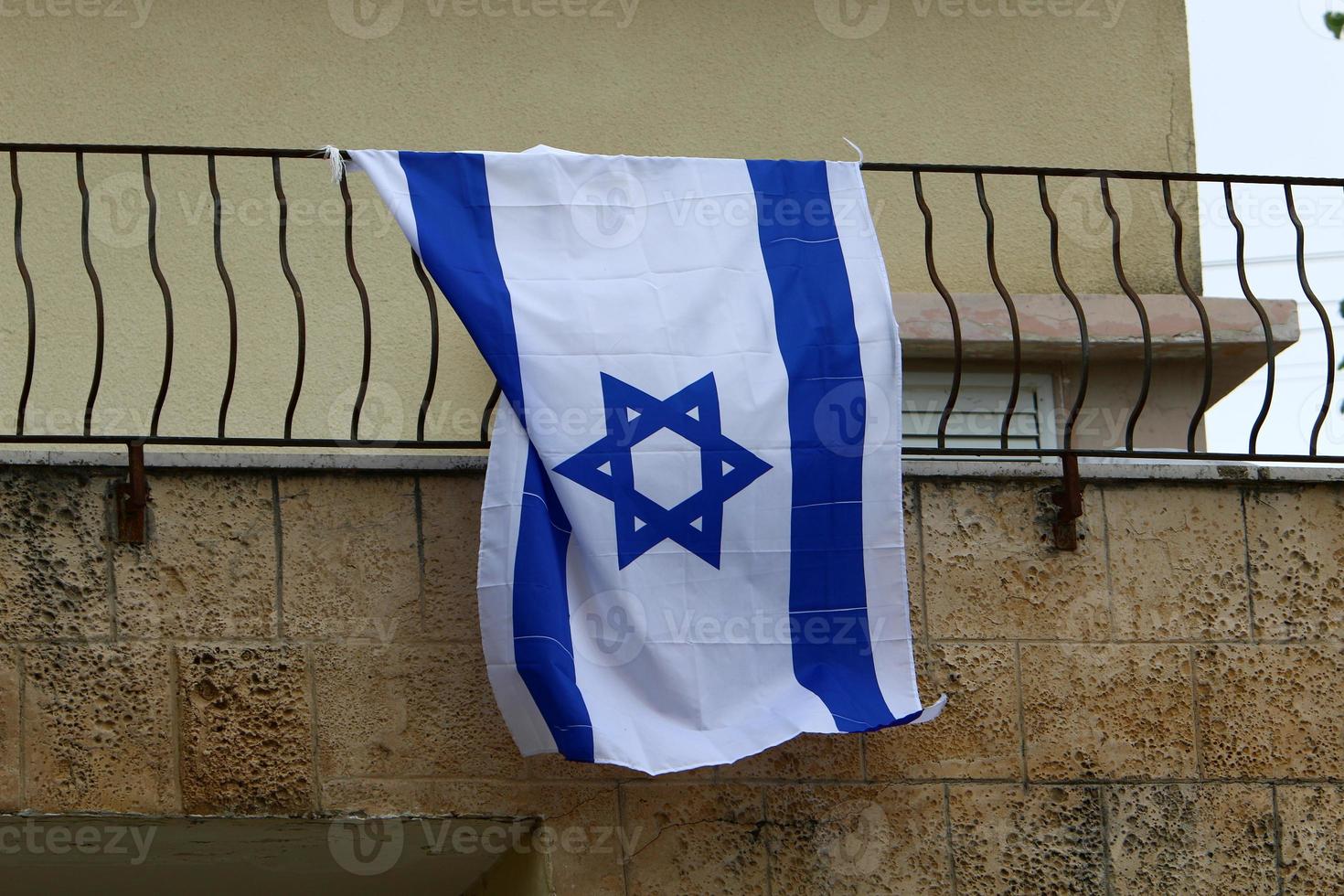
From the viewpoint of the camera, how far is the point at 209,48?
7000 millimetres

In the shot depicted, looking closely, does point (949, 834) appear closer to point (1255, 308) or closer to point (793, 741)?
point (793, 741)

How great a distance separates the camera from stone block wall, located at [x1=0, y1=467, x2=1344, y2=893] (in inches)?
184

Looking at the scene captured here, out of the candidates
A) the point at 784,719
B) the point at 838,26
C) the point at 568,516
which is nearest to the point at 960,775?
the point at 784,719

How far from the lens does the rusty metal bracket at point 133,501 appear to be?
15.5 ft

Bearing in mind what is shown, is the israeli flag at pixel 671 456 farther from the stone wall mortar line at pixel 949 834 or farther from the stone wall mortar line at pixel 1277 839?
the stone wall mortar line at pixel 1277 839

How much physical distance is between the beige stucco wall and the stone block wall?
182 cm

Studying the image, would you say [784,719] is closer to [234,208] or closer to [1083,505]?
[1083,505]

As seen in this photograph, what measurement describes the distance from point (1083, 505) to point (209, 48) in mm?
3915

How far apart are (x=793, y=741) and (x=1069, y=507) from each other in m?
1.05

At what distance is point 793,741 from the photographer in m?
4.93

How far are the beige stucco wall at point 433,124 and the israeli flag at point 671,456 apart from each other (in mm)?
1927

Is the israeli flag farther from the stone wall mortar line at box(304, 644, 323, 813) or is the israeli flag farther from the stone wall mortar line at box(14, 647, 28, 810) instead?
the stone wall mortar line at box(14, 647, 28, 810)

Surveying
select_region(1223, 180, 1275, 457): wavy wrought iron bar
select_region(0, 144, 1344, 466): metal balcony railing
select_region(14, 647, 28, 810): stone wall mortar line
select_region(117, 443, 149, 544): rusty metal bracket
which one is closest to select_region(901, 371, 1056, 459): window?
select_region(0, 144, 1344, 466): metal balcony railing

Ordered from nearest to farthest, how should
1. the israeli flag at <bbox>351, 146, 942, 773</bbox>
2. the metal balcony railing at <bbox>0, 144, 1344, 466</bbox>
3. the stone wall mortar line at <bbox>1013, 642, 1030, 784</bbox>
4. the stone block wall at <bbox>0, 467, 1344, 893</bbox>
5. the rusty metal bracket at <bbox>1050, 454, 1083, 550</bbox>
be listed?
the israeli flag at <bbox>351, 146, 942, 773</bbox> → the stone block wall at <bbox>0, 467, 1344, 893</bbox> → the stone wall mortar line at <bbox>1013, 642, 1030, 784</bbox> → the rusty metal bracket at <bbox>1050, 454, 1083, 550</bbox> → the metal balcony railing at <bbox>0, 144, 1344, 466</bbox>
